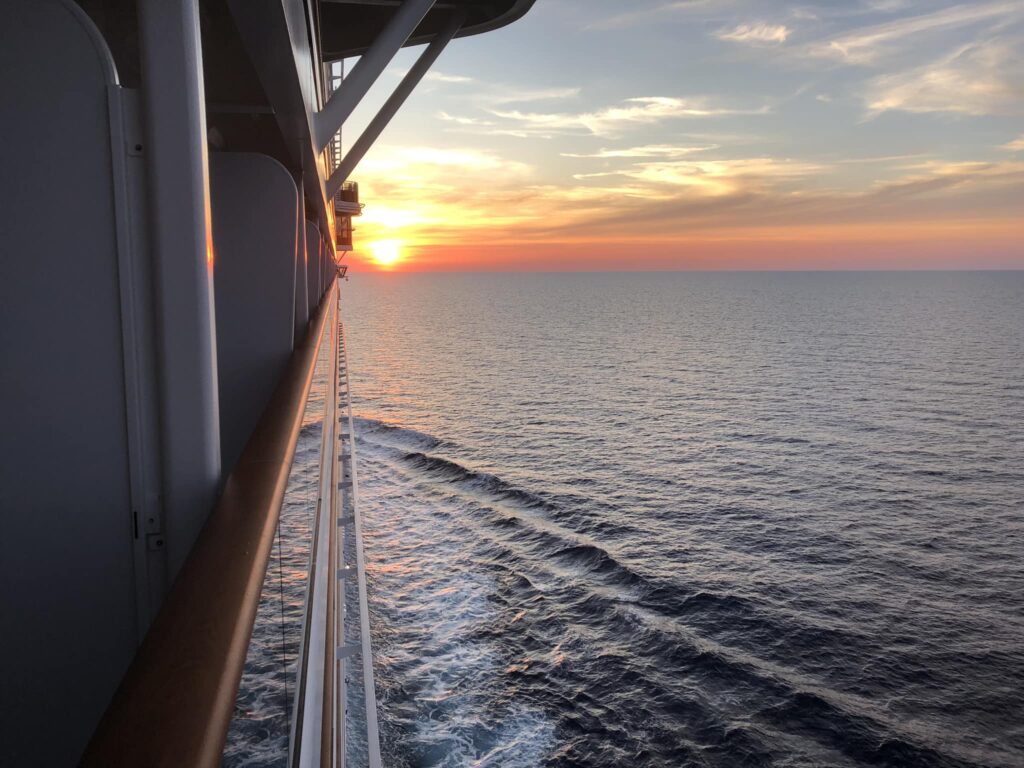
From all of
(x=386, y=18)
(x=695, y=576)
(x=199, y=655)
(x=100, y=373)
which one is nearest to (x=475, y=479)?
(x=695, y=576)

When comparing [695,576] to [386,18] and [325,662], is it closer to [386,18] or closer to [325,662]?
[386,18]

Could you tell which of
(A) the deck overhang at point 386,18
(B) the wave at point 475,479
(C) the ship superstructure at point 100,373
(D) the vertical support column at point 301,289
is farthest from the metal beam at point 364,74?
(B) the wave at point 475,479

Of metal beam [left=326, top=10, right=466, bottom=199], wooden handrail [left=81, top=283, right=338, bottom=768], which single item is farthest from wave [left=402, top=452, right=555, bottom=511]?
wooden handrail [left=81, top=283, right=338, bottom=768]

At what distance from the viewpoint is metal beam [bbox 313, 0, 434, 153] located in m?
4.78

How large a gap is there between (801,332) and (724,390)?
147 feet

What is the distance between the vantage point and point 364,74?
4.81m

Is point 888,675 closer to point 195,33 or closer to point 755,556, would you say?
point 755,556

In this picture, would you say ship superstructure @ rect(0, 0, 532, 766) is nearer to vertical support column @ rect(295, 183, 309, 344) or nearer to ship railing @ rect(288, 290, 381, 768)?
ship railing @ rect(288, 290, 381, 768)

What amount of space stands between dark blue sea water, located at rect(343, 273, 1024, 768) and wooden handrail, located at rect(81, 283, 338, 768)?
10479 mm

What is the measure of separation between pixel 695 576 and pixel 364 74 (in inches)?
598

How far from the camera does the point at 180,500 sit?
1.64 m

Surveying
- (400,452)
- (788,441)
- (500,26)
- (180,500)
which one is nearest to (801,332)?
(788,441)

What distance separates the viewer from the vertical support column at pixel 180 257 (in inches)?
57.7

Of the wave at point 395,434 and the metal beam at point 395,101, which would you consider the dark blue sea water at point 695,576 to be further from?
the metal beam at point 395,101
